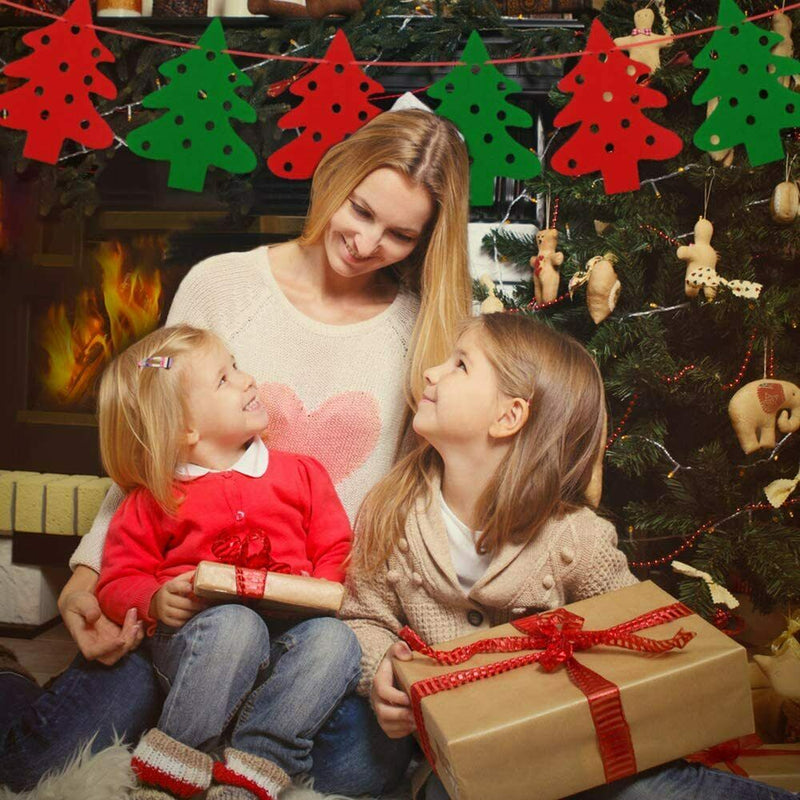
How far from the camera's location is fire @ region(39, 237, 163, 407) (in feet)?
5.21

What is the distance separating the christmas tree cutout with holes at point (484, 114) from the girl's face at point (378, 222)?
4.7 inches

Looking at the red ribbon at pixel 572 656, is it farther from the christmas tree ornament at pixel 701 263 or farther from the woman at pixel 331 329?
the christmas tree ornament at pixel 701 263

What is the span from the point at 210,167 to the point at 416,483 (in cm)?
66

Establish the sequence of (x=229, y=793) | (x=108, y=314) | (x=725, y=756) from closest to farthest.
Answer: (x=229, y=793) < (x=725, y=756) < (x=108, y=314)

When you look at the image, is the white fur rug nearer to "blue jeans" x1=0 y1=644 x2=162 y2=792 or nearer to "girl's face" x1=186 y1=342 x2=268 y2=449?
"blue jeans" x1=0 y1=644 x2=162 y2=792

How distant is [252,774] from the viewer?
50.1 inches

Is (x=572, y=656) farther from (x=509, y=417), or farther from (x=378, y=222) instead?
(x=378, y=222)

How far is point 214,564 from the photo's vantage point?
130cm

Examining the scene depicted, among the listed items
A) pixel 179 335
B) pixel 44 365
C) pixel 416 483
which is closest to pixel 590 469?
pixel 416 483

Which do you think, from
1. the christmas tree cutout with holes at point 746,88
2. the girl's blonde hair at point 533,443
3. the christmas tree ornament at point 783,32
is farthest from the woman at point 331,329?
the christmas tree ornament at point 783,32

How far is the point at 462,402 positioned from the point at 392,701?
0.45 metres

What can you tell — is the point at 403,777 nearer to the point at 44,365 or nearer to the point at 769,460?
the point at 769,460

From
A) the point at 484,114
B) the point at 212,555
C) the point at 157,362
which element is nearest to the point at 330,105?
the point at 484,114

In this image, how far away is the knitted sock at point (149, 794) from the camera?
1.25 metres
